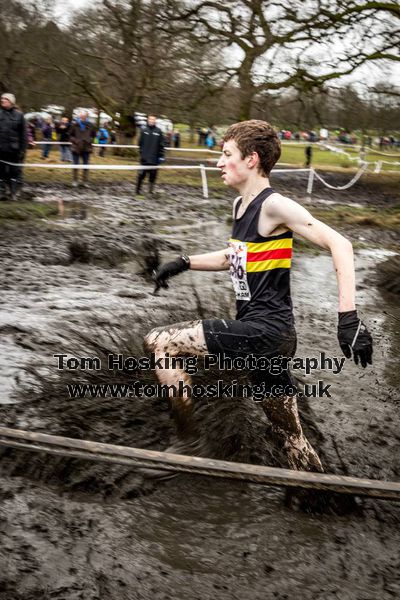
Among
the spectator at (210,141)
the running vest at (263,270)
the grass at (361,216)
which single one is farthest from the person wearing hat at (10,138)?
the spectator at (210,141)

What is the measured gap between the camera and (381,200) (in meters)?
19.9

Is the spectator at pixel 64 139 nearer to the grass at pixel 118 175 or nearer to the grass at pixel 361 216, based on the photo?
the grass at pixel 118 175

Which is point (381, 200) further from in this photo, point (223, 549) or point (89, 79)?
point (223, 549)

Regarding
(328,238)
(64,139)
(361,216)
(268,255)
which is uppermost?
(64,139)

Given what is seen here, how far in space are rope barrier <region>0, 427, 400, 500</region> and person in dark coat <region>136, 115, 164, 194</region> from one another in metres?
13.4

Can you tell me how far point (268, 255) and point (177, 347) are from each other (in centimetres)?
66

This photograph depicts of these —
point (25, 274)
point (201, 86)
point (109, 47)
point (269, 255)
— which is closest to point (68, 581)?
point (269, 255)

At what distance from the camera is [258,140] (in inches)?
129

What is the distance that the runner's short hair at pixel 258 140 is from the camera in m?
3.27

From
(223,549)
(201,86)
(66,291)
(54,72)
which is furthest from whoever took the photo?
(54,72)

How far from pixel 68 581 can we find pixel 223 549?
0.77 metres

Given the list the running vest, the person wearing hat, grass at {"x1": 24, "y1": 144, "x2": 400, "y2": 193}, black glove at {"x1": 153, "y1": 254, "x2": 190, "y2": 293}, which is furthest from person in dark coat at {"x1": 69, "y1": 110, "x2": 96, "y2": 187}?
the running vest

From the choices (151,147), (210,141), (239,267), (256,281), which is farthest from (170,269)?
(210,141)

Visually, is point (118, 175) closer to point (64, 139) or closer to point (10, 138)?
point (64, 139)
